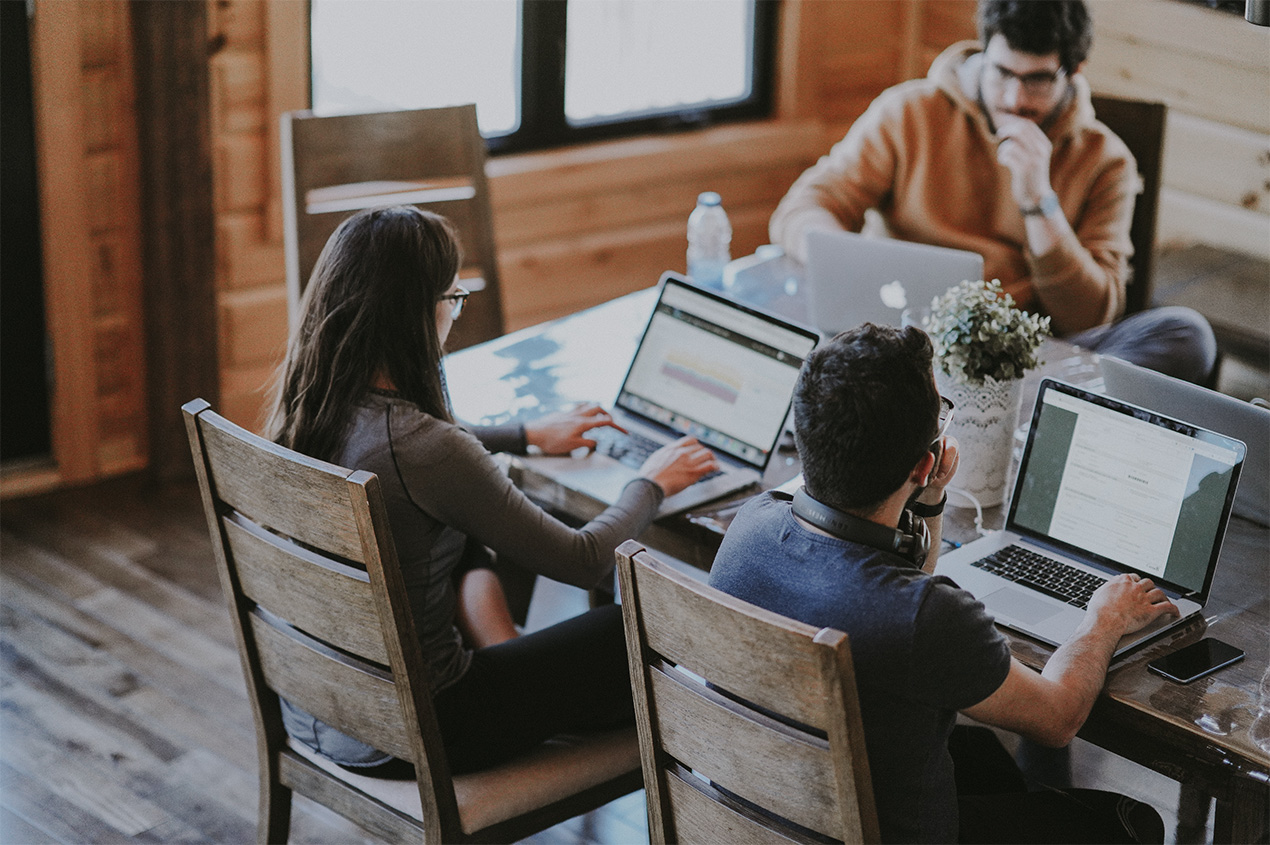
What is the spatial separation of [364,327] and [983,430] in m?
0.91

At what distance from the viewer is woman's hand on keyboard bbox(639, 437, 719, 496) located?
204 cm

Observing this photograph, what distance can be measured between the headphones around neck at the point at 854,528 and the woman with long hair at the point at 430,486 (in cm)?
48

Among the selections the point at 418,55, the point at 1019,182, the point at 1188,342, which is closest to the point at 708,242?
the point at 1019,182

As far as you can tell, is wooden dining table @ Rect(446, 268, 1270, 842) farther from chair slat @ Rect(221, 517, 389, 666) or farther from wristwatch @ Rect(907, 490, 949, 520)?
chair slat @ Rect(221, 517, 389, 666)

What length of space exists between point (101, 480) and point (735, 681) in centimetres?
263

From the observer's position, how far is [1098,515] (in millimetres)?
1848

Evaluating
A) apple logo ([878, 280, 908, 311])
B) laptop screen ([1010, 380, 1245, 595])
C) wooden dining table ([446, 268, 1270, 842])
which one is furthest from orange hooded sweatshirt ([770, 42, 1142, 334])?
laptop screen ([1010, 380, 1245, 595])

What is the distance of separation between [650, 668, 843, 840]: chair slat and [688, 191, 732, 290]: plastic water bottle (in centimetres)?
150

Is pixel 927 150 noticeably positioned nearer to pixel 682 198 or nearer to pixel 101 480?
pixel 682 198

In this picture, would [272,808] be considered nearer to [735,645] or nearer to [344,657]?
[344,657]

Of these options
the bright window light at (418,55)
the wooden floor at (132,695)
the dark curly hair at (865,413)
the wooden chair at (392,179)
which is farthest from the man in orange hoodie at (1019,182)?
the dark curly hair at (865,413)

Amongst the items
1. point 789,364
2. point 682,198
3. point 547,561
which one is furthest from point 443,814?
point 682,198

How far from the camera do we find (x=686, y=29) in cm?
430

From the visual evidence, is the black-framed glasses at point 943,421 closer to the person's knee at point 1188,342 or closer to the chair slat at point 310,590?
the chair slat at point 310,590
